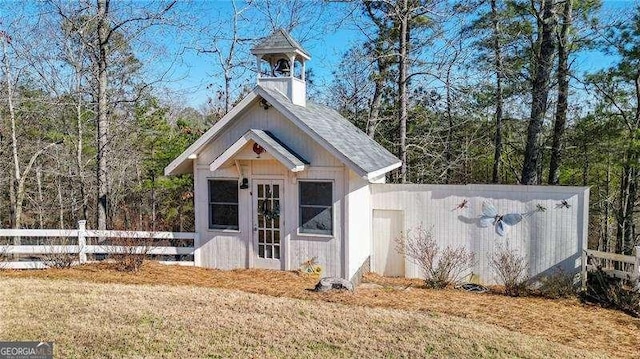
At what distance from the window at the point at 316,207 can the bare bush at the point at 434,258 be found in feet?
8.59

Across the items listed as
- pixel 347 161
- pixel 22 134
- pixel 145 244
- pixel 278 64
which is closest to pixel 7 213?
pixel 22 134

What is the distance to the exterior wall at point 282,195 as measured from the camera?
393 inches

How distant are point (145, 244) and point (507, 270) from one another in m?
8.56

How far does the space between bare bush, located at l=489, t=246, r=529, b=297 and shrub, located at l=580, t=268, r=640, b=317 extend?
126 centimetres

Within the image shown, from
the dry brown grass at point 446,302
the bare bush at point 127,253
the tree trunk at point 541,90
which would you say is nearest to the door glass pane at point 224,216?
the dry brown grass at point 446,302

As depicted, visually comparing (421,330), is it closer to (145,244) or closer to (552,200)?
(552,200)

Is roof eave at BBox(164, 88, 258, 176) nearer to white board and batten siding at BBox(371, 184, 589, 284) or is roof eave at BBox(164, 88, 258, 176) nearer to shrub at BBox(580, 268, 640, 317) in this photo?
white board and batten siding at BBox(371, 184, 589, 284)

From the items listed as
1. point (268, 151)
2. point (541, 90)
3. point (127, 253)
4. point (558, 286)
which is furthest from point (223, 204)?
point (541, 90)

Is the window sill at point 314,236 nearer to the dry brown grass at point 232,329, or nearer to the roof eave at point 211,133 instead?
the dry brown grass at point 232,329

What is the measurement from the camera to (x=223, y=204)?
10.7 m

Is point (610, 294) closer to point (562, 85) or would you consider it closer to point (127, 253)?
point (562, 85)

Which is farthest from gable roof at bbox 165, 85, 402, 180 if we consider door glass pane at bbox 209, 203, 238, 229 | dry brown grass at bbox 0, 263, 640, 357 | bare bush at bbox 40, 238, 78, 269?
bare bush at bbox 40, 238, 78, 269

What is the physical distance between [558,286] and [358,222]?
470cm

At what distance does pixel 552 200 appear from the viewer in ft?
34.0
